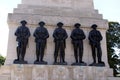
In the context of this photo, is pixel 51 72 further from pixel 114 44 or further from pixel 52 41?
pixel 114 44

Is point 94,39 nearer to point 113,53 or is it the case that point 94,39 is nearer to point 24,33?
point 24,33

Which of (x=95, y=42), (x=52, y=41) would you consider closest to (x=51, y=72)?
(x=52, y=41)

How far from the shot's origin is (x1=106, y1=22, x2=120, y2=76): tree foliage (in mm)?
33781

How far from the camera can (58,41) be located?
1484 centimetres

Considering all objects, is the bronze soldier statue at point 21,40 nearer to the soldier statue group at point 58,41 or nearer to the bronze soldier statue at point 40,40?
the soldier statue group at point 58,41

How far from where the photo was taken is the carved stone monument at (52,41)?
13.8 meters

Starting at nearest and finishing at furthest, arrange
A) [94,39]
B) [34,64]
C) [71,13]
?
[34,64] → [94,39] → [71,13]

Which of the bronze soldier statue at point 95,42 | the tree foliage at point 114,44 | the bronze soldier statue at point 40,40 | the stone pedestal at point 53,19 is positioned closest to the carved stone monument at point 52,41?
the stone pedestal at point 53,19

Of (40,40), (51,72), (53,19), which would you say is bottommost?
(51,72)

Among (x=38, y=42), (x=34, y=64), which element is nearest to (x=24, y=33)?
(x=38, y=42)

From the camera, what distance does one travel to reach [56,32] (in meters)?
15.0

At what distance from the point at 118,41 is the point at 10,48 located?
24110 millimetres

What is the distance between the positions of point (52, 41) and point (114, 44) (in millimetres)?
22057

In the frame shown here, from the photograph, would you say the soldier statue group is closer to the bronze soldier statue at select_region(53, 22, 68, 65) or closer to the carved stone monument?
the bronze soldier statue at select_region(53, 22, 68, 65)
